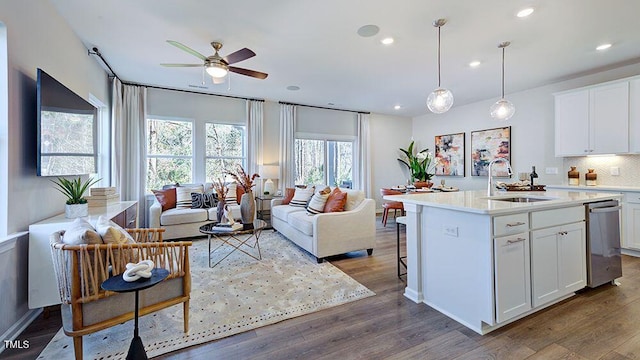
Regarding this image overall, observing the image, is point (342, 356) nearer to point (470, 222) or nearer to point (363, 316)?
point (363, 316)

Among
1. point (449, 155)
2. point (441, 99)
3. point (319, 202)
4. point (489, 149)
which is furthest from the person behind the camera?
point (449, 155)

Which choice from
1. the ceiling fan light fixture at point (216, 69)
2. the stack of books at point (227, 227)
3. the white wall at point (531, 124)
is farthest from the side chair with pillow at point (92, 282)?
the white wall at point (531, 124)

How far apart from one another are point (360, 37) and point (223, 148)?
3.83 meters

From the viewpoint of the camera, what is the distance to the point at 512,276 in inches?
81.1

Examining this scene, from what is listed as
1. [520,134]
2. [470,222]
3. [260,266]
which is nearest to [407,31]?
[470,222]

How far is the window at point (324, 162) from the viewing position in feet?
21.8

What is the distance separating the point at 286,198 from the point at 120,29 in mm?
3402

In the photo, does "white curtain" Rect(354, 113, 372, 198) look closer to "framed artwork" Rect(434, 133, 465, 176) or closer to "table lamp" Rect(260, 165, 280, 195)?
"framed artwork" Rect(434, 133, 465, 176)

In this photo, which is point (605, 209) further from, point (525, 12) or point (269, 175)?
point (269, 175)

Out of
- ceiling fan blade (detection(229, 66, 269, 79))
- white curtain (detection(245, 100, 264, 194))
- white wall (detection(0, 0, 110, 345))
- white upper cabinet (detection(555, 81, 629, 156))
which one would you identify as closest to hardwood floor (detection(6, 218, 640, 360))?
white wall (detection(0, 0, 110, 345))

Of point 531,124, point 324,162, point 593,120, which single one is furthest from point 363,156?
point 593,120

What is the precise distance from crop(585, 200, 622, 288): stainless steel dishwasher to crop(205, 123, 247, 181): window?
5.49 metres

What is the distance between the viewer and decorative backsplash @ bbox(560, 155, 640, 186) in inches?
161

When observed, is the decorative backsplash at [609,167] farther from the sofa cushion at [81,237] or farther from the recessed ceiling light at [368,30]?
the sofa cushion at [81,237]
